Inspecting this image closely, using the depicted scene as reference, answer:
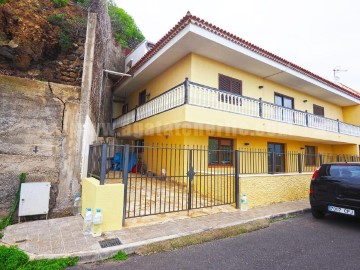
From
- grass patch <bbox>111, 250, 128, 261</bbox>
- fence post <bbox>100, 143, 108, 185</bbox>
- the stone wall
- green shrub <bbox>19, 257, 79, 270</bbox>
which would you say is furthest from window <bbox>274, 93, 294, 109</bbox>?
green shrub <bbox>19, 257, 79, 270</bbox>

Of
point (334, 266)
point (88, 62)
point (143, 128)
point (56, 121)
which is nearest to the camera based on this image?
point (334, 266)

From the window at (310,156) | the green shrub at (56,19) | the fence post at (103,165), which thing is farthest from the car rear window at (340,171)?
the green shrub at (56,19)

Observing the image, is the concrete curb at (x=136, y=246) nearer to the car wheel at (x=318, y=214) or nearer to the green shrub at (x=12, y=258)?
the green shrub at (x=12, y=258)

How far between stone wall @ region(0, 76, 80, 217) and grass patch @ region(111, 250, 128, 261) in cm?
290

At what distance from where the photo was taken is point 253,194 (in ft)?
24.1

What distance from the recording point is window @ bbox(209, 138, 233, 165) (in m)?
10.6

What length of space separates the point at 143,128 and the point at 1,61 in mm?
5817

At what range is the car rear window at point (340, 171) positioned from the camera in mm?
5680

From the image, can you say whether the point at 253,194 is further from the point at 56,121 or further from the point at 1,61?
the point at 1,61

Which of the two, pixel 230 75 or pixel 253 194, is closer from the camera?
pixel 253 194

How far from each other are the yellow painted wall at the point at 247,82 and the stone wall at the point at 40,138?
17.6ft

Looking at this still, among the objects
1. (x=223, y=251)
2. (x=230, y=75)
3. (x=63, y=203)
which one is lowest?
(x=223, y=251)

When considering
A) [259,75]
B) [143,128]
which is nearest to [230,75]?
[259,75]

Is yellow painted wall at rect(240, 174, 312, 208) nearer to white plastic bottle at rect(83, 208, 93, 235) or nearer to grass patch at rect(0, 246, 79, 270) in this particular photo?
white plastic bottle at rect(83, 208, 93, 235)
